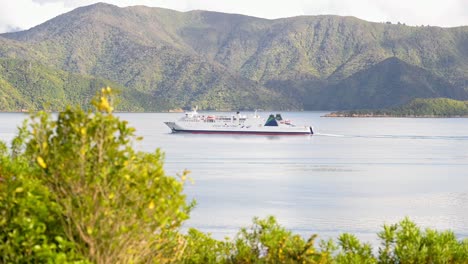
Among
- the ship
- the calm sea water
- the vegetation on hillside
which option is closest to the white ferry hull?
the ship

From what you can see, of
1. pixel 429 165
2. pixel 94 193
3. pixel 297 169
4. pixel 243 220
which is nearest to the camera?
pixel 94 193

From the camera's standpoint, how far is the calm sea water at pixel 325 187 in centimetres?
3628

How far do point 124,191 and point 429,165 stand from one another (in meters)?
67.6

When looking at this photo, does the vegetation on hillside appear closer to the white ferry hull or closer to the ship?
the ship

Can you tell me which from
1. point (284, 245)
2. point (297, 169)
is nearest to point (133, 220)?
point (284, 245)

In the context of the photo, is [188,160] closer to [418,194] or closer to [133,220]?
[418,194]

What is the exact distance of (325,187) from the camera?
5372 centimetres

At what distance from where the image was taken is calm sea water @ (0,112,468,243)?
36.3 meters

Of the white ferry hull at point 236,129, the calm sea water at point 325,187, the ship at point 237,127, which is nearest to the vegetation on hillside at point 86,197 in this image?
the calm sea water at point 325,187

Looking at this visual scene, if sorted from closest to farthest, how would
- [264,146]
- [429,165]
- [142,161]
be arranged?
1. [142,161]
2. [429,165]
3. [264,146]

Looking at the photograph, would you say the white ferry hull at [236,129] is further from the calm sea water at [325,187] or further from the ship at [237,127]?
the calm sea water at [325,187]

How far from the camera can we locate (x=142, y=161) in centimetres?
1034

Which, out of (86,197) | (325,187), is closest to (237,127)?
(325,187)

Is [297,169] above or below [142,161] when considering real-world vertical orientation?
below
